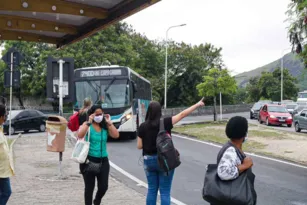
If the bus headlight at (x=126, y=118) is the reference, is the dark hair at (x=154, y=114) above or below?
above

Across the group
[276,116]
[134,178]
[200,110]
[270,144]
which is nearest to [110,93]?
[270,144]

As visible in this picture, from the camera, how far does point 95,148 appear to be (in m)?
6.30

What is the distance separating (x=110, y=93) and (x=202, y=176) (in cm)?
919

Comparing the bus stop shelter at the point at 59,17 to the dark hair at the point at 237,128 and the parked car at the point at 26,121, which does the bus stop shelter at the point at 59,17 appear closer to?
the dark hair at the point at 237,128

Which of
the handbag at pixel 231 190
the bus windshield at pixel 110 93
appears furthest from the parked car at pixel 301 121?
the handbag at pixel 231 190

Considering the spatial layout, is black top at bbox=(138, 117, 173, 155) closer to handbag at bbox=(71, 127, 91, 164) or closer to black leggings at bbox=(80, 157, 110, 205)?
black leggings at bbox=(80, 157, 110, 205)

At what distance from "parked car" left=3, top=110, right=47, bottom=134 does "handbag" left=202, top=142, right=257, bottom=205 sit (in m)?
23.6

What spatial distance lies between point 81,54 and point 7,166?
38172 mm

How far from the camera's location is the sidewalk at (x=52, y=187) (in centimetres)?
782

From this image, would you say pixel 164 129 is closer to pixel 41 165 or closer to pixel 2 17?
pixel 2 17

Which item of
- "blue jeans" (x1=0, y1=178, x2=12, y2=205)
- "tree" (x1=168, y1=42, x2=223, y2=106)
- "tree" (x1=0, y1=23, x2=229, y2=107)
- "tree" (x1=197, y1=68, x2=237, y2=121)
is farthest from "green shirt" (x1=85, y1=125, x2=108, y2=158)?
"tree" (x1=168, y1=42, x2=223, y2=106)

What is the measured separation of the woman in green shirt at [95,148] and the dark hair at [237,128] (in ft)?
8.66

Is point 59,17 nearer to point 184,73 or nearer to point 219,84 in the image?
point 219,84

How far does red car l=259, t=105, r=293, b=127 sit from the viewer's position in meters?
32.7
